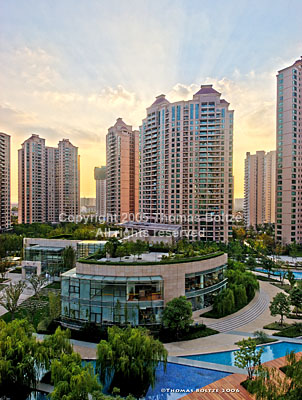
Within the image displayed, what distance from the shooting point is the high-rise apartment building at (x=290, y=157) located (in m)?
40.0

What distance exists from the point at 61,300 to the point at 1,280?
1304 centimetres

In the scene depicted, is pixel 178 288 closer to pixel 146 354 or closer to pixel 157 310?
pixel 157 310

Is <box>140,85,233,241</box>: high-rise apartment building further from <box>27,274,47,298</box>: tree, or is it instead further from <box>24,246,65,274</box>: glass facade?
<box>27,274,47,298</box>: tree

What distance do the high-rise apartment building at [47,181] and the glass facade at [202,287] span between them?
5344 cm

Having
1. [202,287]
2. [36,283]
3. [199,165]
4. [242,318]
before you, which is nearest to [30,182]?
[199,165]

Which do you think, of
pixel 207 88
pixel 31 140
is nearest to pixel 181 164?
pixel 207 88

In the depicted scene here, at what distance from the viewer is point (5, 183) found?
54.8m

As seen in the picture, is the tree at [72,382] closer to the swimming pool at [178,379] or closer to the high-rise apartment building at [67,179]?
the swimming pool at [178,379]

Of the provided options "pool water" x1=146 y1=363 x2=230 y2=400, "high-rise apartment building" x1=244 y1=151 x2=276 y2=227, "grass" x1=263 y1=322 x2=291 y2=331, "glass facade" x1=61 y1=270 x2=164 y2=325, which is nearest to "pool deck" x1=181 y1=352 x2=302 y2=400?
"pool water" x1=146 y1=363 x2=230 y2=400

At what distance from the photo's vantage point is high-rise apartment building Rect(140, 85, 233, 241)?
42.3 meters

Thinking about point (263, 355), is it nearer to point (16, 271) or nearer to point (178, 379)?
point (178, 379)

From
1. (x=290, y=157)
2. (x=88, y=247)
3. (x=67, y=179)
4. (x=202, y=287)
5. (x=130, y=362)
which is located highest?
→ (x=290, y=157)

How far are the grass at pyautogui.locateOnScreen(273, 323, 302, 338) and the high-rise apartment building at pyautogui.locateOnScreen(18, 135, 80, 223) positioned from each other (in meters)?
58.1

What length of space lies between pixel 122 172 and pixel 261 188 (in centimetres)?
3843
